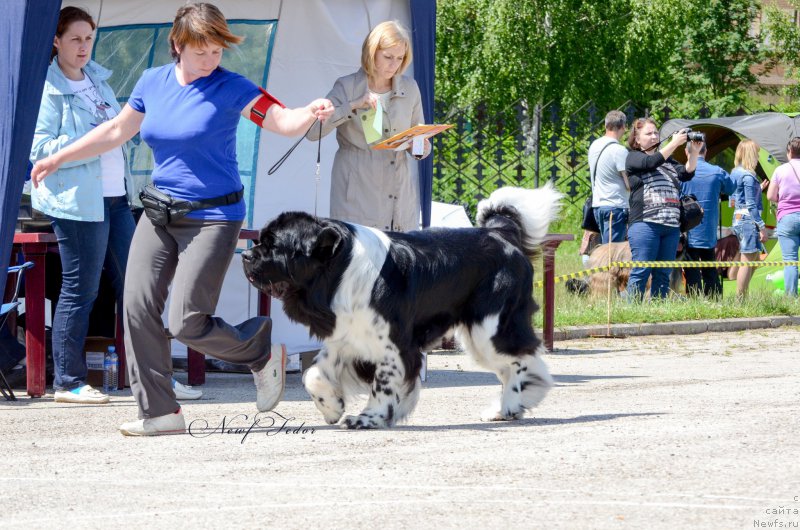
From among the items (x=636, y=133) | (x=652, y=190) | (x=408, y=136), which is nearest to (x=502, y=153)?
(x=636, y=133)

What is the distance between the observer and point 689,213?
1280 cm

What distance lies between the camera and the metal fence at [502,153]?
66.0 ft

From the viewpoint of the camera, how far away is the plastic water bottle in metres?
8.16

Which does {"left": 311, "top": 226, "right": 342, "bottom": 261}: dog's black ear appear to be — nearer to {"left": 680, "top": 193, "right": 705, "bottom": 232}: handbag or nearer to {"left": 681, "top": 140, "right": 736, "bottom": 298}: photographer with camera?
{"left": 680, "top": 193, "right": 705, "bottom": 232}: handbag

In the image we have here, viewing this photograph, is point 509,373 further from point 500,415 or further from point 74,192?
point 74,192

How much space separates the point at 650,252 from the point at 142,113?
23.1 ft

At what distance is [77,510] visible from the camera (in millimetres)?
4477

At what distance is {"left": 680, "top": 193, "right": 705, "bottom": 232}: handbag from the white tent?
4.58m

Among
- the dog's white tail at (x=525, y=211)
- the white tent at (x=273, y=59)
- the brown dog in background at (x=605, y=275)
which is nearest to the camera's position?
the dog's white tail at (x=525, y=211)

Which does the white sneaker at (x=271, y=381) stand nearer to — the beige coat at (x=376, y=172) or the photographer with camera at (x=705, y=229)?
the beige coat at (x=376, y=172)

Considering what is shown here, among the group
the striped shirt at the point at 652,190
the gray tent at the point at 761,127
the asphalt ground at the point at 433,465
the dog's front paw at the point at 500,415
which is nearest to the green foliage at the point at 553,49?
the gray tent at the point at 761,127

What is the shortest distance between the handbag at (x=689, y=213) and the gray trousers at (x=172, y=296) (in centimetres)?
751

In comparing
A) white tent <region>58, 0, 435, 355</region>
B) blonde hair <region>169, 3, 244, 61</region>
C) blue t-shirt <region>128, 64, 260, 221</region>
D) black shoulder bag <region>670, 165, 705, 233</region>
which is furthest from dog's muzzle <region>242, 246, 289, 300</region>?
black shoulder bag <region>670, 165, 705, 233</region>

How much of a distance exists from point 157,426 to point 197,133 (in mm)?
1352
